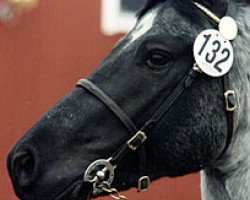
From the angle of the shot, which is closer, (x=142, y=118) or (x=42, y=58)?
(x=142, y=118)

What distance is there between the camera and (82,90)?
231cm

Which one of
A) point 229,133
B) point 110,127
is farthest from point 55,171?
point 229,133

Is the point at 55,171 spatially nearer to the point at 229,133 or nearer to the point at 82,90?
the point at 82,90

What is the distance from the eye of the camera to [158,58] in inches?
90.0

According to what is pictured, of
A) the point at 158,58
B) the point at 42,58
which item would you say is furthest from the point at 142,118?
the point at 42,58

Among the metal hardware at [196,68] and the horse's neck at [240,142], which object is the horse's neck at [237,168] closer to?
the horse's neck at [240,142]

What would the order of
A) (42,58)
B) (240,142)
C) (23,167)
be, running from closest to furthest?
(23,167), (240,142), (42,58)

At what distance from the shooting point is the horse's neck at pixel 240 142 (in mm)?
2354

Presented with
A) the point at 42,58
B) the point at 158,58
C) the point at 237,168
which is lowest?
the point at 237,168

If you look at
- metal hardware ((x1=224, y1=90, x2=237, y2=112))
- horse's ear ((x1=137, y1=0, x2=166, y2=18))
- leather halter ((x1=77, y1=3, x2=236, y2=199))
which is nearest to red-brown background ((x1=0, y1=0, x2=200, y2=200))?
horse's ear ((x1=137, y1=0, x2=166, y2=18))

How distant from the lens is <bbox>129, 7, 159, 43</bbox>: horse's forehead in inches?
91.7

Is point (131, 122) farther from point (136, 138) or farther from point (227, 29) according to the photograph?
point (227, 29)

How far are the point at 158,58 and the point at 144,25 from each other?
0.44ft

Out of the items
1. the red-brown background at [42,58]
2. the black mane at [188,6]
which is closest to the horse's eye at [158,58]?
the black mane at [188,6]
